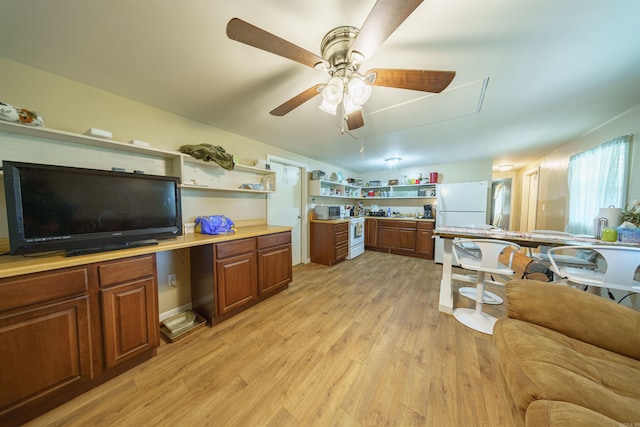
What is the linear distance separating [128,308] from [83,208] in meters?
0.77

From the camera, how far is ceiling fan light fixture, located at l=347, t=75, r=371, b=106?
1153 millimetres

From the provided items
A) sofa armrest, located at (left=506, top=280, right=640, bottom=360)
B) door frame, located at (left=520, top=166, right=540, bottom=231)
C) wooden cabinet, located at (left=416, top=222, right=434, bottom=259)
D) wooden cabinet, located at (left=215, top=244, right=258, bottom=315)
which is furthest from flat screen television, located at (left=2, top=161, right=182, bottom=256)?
door frame, located at (left=520, top=166, right=540, bottom=231)

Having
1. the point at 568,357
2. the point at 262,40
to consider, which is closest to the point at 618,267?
the point at 568,357

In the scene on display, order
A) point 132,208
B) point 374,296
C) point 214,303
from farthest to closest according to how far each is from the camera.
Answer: point 374,296 → point 214,303 → point 132,208

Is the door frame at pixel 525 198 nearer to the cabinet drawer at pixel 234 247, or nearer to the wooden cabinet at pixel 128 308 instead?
the cabinet drawer at pixel 234 247

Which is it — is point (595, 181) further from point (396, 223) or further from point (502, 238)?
point (396, 223)

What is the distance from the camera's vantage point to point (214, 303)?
1844 mm

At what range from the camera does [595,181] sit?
7.89ft

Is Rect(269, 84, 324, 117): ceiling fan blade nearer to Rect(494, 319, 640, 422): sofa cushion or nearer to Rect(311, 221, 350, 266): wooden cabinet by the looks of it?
Rect(494, 319, 640, 422): sofa cushion

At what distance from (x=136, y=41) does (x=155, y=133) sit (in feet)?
3.26

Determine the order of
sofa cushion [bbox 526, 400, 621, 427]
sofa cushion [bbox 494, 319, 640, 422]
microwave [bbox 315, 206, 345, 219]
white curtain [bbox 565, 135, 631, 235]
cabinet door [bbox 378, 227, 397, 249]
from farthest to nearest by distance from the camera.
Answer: cabinet door [bbox 378, 227, 397, 249] < microwave [bbox 315, 206, 345, 219] < white curtain [bbox 565, 135, 631, 235] < sofa cushion [bbox 494, 319, 640, 422] < sofa cushion [bbox 526, 400, 621, 427]

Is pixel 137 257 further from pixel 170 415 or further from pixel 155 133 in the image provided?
pixel 155 133

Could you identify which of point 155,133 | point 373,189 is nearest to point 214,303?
point 155,133

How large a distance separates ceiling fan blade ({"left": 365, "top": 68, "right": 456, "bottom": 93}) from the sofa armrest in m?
1.36
